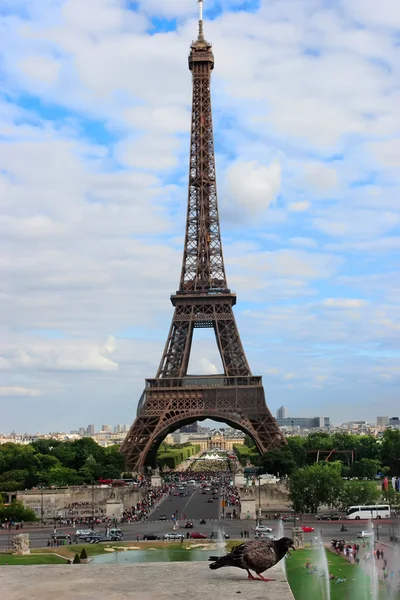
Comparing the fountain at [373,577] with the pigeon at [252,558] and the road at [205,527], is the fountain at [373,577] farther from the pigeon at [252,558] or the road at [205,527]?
the pigeon at [252,558]

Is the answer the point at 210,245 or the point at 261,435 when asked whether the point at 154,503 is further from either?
the point at 210,245

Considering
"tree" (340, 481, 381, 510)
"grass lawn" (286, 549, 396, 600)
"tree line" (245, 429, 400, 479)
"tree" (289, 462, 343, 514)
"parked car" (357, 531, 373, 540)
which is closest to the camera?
"grass lawn" (286, 549, 396, 600)

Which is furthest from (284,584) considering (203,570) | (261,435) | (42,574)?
(261,435)

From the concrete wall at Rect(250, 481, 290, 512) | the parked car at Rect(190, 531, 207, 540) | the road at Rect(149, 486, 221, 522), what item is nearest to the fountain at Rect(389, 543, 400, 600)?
the parked car at Rect(190, 531, 207, 540)

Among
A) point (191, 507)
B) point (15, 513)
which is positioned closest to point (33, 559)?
point (15, 513)

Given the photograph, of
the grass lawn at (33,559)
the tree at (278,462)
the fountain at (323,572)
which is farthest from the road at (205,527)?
the tree at (278,462)

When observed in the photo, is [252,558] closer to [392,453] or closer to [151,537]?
[151,537]

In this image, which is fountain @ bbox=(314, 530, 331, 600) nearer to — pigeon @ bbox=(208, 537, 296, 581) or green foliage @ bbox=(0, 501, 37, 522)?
pigeon @ bbox=(208, 537, 296, 581)
